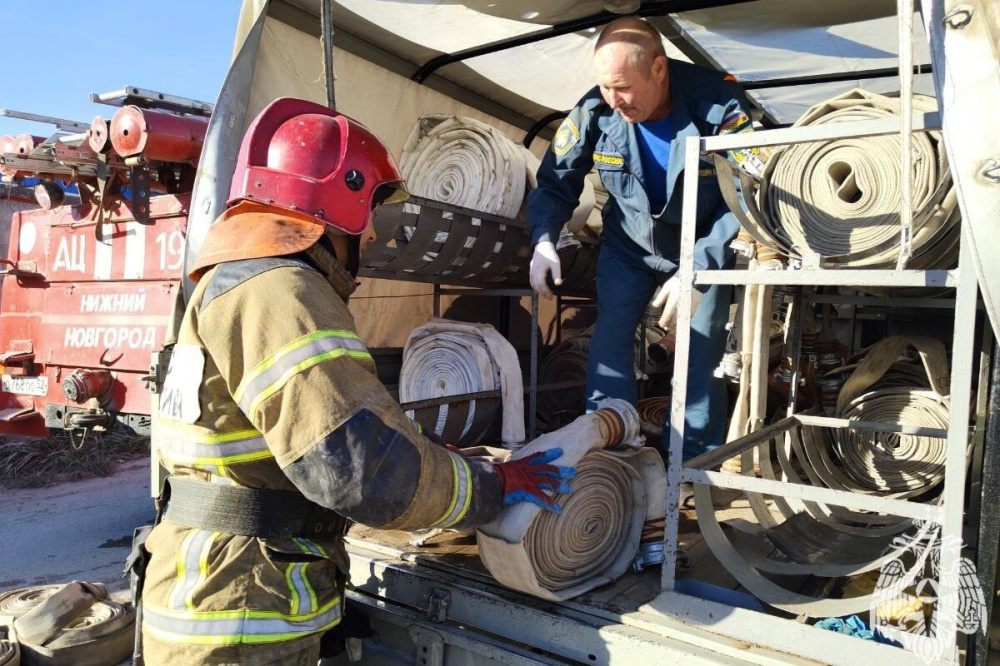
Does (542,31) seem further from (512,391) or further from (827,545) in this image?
(827,545)

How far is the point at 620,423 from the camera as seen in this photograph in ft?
8.22

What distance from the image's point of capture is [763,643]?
193 cm

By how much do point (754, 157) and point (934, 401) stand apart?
4.55 feet

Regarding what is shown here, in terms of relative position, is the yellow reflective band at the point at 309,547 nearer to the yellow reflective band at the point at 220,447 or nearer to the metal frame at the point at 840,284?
the yellow reflective band at the point at 220,447

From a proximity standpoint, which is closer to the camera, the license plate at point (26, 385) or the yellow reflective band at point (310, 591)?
the yellow reflective band at point (310, 591)

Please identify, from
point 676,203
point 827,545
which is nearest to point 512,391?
point 676,203

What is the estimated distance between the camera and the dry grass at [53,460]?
705cm

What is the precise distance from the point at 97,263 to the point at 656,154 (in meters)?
3.60

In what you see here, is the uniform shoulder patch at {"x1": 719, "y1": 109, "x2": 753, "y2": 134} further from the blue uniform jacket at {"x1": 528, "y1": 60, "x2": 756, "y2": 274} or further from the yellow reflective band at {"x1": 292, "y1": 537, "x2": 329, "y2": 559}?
the yellow reflective band at {"x1": 292, "y1": 537, "x2": 329, "y2": 559}

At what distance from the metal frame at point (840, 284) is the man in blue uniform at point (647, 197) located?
70cm

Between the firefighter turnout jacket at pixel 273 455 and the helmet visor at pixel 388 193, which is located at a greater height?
the helmet visor at pixel 388 193

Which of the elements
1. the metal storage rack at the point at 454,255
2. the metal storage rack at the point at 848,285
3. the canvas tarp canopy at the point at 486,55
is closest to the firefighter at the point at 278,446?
the metal storage rack at the point at 848,285

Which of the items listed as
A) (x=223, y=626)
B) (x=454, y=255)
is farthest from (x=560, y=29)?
(x=223, y=626)

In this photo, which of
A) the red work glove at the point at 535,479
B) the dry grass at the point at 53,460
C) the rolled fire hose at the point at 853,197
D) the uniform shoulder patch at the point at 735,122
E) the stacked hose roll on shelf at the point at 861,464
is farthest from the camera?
the dry grass at the point at 53,460
